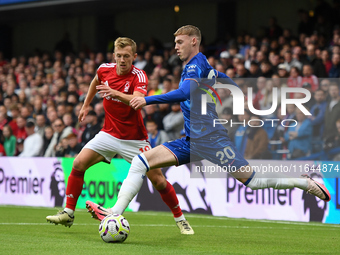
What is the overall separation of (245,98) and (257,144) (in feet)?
4.31

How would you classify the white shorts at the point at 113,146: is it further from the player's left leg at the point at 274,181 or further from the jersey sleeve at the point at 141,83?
the player's left leg at the point at 274,181

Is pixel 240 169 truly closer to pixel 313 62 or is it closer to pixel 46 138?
pixel 313 62

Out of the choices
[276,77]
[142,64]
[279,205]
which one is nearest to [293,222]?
[279,205]

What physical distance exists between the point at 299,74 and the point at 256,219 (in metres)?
3.35

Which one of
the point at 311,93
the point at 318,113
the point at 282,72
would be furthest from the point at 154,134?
the point at 318,113

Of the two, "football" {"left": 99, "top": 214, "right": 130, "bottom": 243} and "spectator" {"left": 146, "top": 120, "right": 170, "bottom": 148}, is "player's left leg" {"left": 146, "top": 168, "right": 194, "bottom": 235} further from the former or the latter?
"spectator" {"left": 146, "top": 120, "right": 170, "bottom": 148}

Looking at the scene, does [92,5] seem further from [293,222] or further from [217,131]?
[217,131]

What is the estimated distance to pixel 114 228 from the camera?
20.2 feet

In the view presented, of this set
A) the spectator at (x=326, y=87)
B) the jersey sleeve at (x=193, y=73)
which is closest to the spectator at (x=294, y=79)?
the spectator at (x=326, y=87)

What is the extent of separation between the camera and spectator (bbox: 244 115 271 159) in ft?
36.0

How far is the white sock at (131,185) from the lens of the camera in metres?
6.24

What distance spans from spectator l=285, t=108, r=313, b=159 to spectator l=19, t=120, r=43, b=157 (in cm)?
594

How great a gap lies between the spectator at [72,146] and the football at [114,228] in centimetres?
679

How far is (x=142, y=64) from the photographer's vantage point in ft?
56.4
